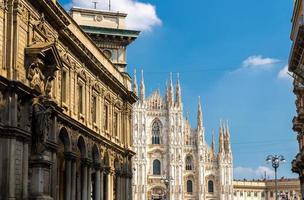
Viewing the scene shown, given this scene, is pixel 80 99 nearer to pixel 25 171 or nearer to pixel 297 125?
pixel 25 171

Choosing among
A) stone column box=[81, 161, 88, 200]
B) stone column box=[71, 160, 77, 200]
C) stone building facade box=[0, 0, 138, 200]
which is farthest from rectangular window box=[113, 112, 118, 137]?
stone column box=[71, 160, 77, 200]

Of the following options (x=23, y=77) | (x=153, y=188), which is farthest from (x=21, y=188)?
(x=153, y=188)

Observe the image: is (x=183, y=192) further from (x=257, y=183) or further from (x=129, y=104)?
(x=129, y=104)

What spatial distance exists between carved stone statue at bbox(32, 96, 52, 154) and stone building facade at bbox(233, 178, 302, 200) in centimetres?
11027

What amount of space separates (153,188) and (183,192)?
5.37 meters

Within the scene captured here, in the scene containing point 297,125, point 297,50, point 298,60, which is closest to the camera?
point 297,50

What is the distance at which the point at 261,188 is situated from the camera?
139 meters

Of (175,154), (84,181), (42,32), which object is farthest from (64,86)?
(175,154)

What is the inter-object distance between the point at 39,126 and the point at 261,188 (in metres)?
119

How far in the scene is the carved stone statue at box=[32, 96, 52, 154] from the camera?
982 inches

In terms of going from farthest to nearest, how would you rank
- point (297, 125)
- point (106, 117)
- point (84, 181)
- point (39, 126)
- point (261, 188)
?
point (261, 188), point (297, 125), point (106, 117), point (84, 181), point (39, 126)

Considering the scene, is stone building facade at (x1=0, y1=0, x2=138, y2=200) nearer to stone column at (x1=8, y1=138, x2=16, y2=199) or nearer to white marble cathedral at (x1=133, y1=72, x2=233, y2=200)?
stone column at (x1=8, y1=138, x2=16, y2=199)

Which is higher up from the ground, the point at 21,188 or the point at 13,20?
the point at 13,20

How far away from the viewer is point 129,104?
1809 inches
